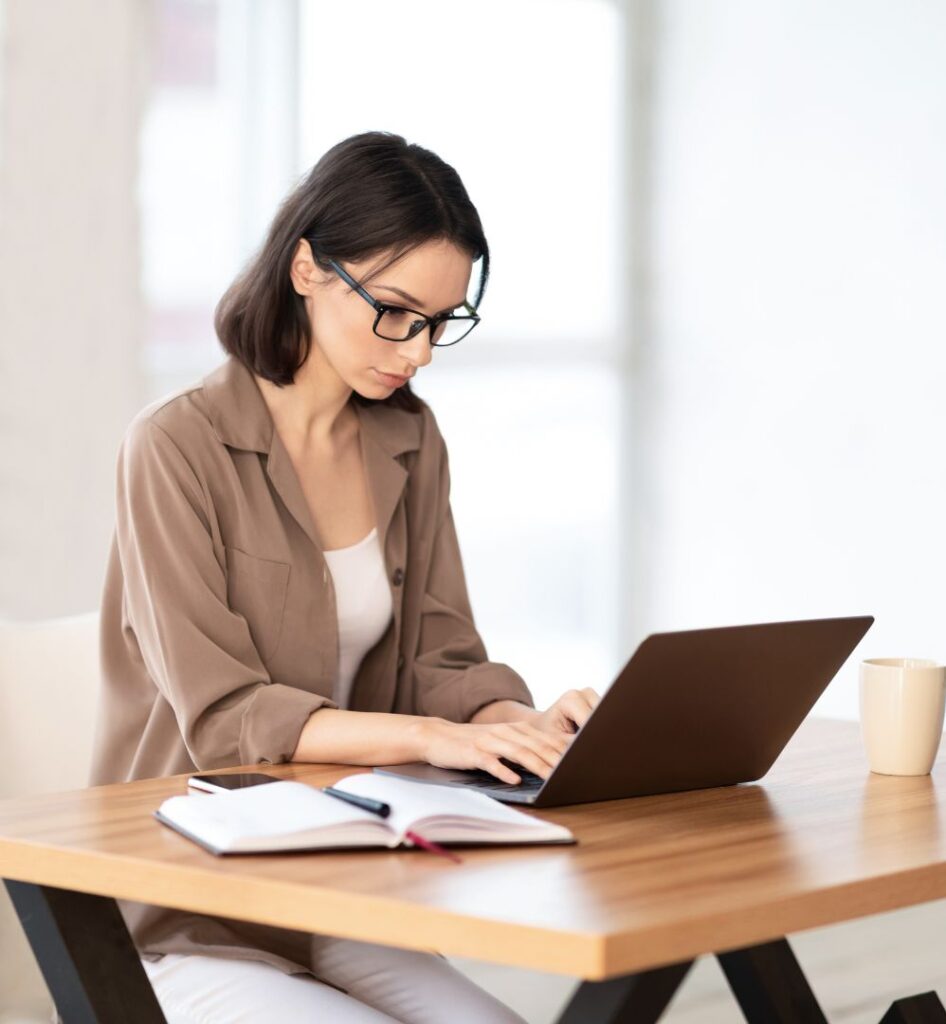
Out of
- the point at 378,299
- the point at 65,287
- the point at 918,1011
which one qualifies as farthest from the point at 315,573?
the point at 65,287

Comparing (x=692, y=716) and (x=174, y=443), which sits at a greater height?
(x=174, y=443)

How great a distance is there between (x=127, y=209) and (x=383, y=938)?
251 centimetres

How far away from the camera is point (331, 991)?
153 centimetres

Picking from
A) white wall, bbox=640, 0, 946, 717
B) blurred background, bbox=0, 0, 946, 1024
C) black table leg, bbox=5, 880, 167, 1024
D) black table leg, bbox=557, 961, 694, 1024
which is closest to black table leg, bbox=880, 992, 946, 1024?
black table leg, bbox=557, 961, 694, 1024

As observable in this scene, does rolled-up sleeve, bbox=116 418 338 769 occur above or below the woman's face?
below

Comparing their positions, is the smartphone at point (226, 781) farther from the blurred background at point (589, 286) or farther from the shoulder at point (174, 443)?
the blurred background at point (589, 286)

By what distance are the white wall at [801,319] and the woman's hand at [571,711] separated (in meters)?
2.81

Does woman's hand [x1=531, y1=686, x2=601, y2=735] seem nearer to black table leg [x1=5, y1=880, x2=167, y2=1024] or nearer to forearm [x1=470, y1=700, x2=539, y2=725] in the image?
forearm [x1=470, y1=700, x2=539, y2=725]

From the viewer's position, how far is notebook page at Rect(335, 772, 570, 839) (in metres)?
1.22

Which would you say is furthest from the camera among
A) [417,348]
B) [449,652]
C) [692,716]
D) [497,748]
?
[449,652]

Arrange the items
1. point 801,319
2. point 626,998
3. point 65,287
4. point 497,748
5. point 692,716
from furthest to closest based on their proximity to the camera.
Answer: point 801,319 < point 65,287 < point 497,748 < point 692,716 < point 626,998

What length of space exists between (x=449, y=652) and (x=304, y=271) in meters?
0.55

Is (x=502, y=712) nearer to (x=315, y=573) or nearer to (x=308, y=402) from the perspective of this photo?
(x=315, y=573)

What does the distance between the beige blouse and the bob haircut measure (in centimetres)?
6
